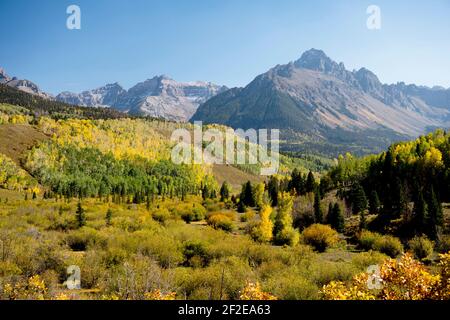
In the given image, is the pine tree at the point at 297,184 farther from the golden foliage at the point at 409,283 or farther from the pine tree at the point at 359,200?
the golden foliage at the point at 409,283

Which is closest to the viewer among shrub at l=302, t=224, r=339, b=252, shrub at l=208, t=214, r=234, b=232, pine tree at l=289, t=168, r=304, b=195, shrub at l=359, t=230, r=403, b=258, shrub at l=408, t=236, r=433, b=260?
shrub at l=408, t=236, r=433, b=260

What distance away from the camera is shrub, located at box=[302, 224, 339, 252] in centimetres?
5954

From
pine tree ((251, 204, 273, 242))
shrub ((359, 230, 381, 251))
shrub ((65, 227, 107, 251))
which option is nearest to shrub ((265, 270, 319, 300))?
shrub ((65, 227, 107, 251))

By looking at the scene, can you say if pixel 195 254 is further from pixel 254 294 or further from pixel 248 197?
pixel 248 197

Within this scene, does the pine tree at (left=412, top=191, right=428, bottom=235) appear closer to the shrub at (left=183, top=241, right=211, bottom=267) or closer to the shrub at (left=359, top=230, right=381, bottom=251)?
the shrub at (left=359, top=230, right=381, bottom=251)

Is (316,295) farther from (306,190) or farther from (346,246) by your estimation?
(306,190)

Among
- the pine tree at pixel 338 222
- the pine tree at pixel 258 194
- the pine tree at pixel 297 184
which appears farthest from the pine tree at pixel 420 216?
the pine tree at pixel 258 194

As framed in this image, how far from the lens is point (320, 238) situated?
6031 centimetres

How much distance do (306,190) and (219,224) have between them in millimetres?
52048

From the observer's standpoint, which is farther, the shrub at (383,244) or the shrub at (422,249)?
the shrub at (383,244)

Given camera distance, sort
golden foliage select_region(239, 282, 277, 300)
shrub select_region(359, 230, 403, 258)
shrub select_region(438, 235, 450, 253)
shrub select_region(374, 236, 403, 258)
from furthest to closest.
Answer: shrub select_region(359, 230, 403, 258) → shrub select_region(374, 236, 403, 258) → shrub select_region(438, 235, 450, 253) → golden foliage select_region(239, 282, 277, 300)

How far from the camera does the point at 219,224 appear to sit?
257 ft

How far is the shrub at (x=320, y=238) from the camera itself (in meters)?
59.5

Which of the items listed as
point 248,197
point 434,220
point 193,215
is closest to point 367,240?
point 434,220
